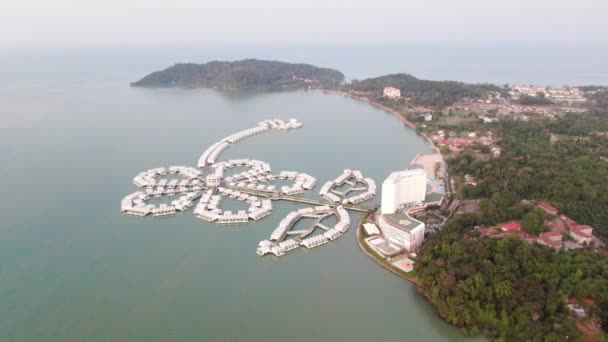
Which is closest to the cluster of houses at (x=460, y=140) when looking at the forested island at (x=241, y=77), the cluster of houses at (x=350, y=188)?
the cluster of houses at (x=350, y=188)

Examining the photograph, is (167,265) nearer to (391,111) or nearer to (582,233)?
(582,233)

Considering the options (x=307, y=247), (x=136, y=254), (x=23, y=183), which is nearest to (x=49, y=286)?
(x=136, y=254)

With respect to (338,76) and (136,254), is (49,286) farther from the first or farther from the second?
(338,76)

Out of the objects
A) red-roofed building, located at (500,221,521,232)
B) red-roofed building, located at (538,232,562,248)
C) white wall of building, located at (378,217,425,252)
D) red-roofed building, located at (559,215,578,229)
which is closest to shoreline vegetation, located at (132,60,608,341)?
red-roofed building, located at (559,215,578,229)

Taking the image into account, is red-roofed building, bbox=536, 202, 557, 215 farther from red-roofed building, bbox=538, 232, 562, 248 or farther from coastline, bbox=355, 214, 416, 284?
coastline, bbox=355, 214, 416, 284

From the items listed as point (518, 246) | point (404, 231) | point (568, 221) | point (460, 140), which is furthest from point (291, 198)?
point (460, 140)

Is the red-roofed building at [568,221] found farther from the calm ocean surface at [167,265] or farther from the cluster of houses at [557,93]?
the cluster of houses at [557,93]
